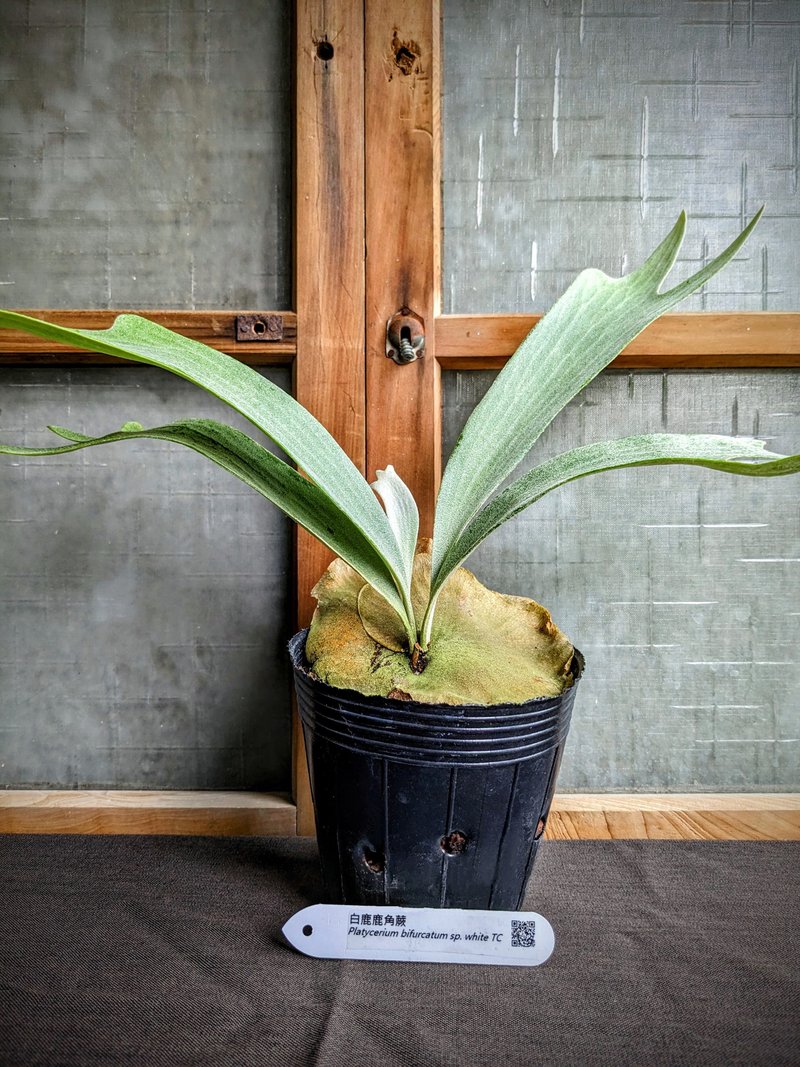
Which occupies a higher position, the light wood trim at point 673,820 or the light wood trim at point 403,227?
the light wood trim at point 403,227

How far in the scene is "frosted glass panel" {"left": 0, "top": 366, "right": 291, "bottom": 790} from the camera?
3.13 feet

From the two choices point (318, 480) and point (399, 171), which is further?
point (399, 171)

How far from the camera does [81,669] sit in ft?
3.14

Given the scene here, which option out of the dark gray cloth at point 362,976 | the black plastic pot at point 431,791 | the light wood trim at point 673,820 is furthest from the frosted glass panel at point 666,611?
the black plastic pot at point 431,791

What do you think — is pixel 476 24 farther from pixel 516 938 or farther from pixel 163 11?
pixel 516 938

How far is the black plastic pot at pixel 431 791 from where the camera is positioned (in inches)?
25.2

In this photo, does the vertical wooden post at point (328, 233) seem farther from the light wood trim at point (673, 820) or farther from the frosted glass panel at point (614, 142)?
the light wood trim at point (673, 820)

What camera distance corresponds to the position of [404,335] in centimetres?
91

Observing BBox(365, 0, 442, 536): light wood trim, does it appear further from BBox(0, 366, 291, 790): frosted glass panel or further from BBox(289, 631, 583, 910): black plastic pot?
BBox(289, 631, 583, 910): black plastic pot

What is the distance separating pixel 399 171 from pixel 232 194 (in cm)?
22

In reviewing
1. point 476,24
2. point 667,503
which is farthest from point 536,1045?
point 476,24

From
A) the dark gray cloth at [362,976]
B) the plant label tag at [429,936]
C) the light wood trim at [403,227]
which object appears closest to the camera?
the dark gray cloth at [362,976]

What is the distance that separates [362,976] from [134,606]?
1.75 feet

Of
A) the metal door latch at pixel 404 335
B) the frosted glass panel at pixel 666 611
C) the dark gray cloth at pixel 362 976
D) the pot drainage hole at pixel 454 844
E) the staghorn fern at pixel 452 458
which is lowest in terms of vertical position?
→ the dark gray cloth at pixel 362 976
